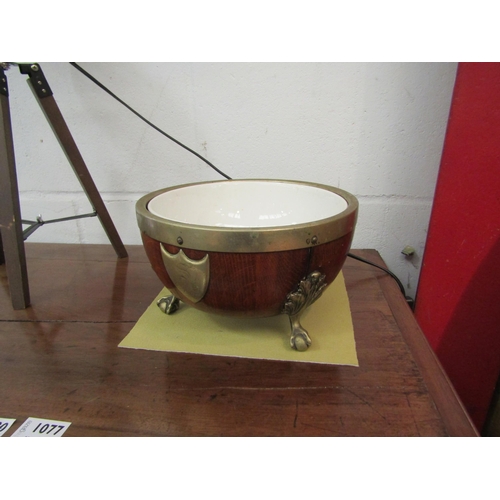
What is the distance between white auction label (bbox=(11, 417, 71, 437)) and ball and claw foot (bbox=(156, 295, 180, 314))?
0.69 ft

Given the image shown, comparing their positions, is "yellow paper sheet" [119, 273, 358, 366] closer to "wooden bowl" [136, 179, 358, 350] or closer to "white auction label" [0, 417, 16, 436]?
"wooden bowl" [136, 179, 358, 350]

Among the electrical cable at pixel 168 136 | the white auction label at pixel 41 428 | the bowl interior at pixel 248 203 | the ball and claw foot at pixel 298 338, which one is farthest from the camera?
the electrical cable at pixel 168 136

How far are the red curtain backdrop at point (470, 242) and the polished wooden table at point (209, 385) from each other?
0.49 ft

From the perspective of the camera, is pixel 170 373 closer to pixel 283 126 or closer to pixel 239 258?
pixel 239 258

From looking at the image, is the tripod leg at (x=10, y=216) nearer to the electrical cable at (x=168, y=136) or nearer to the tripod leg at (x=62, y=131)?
the tripod leg at (x=62, y=131)

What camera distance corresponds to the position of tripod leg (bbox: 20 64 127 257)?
24.1 inches

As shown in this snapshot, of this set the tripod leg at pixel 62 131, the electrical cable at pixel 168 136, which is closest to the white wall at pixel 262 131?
the electrical cable at pixel 168 136

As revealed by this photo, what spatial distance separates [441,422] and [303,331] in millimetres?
177

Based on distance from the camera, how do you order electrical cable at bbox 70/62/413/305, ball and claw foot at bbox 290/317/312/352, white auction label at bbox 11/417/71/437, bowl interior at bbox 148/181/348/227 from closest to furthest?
1. white auction label at bbox 11/417/71/437
2. ball and claw foot at bbox 290/317/312/352
3. bowl interior at bbox 148/181/348/227
4. electrical cable at bbox 70/62/413/305

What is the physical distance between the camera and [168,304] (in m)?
0.56

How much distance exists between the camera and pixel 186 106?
79cm

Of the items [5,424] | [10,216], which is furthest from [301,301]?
[10,216]

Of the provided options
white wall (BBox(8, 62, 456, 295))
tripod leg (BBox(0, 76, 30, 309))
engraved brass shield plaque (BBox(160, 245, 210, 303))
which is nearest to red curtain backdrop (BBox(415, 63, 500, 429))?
white wall (BBox(8, 62, 456, 295))

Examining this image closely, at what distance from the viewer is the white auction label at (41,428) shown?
370 mm
